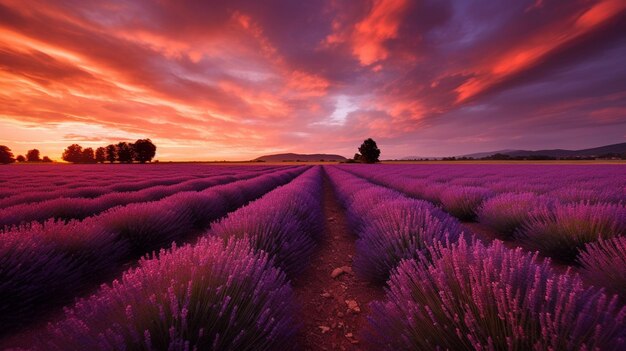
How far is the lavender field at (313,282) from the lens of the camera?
3.57 feet

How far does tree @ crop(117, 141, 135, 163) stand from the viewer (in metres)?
70.9

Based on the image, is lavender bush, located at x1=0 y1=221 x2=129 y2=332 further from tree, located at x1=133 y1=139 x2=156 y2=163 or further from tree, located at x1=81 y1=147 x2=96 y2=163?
tree, located at x1=81 y1=147 x2=96 y2=163

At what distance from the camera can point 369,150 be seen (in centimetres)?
6266

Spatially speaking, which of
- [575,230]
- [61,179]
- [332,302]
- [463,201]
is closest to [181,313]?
[332,302]

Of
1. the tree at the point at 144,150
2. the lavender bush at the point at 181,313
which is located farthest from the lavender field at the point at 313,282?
the tree at the point at 144,150

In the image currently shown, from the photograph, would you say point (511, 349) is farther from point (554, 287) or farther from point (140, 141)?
point (140, 141)

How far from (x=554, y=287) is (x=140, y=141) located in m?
85.7

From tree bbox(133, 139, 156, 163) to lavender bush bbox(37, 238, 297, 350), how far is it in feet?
272

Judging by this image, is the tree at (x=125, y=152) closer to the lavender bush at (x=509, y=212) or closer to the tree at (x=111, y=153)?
the tree at (x=111, y=153)

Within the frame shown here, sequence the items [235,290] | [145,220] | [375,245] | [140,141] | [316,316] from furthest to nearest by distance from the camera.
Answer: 1. [140,141]
2. [145,220]
3. [375,245]
4. [316,316]
5. [235,290]

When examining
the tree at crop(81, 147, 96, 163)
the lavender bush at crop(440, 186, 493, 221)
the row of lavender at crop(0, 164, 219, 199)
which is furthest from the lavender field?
the tree at crop(81, 147, 96, 163)

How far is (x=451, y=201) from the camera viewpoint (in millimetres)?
5996

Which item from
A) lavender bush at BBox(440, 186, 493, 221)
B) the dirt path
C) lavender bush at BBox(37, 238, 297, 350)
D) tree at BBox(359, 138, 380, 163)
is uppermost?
tree at BBox(359, 138, 380, 163)

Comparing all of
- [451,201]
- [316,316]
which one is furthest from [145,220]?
[451,201]
